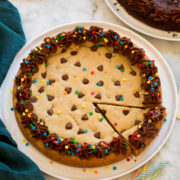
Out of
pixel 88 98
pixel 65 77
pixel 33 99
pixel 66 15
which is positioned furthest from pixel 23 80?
pixel 66 15

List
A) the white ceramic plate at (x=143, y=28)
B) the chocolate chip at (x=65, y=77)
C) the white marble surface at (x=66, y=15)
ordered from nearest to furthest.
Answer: the chocolate chip at (x=65, y=77), the white ceramic plate at (x=143, y=28), the white marble surface at (x=66, y=15)

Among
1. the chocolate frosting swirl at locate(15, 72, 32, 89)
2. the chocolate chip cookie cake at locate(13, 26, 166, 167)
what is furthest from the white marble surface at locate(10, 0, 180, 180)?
the chocolate frosting swirl at locate(15, 72, 32, 89)

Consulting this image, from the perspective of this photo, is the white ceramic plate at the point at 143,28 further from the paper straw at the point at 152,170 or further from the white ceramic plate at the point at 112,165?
the paper straw at the point at 152,170

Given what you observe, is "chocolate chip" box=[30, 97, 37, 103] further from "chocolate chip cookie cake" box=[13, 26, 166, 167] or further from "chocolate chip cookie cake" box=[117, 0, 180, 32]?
"chocolate chip cookie cake" box=[117, 0, 180, 32]

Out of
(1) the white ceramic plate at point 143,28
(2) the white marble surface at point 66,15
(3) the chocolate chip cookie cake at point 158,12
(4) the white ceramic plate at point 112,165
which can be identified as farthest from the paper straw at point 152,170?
(3) the chocolate chip cookie cake at point 158,12

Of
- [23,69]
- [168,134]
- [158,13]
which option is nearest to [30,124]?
[23,69]

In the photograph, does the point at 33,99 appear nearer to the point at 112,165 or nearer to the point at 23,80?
the point at 23,80
